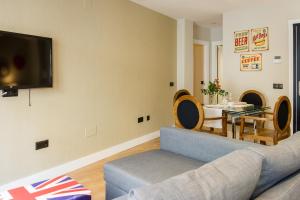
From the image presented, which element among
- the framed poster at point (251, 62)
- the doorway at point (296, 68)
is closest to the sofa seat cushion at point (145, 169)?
the doorway at point (296, 68)

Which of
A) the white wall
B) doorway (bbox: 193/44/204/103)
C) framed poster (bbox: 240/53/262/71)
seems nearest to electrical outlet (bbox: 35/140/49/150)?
framed poster (bbox: 240/53/262/71)

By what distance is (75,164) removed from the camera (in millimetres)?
3588

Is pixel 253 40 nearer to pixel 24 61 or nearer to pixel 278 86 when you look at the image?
pixel 278 86

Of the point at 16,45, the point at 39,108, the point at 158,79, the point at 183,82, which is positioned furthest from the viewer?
the point at 183,82

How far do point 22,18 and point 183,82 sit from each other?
148 inches

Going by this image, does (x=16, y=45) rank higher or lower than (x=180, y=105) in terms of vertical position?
higher

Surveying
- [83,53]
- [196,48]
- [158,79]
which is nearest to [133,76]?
[158,79]

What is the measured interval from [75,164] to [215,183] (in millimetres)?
2915

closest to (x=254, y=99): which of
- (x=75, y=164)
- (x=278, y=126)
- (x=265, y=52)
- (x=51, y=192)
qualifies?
(x=265, y=52)

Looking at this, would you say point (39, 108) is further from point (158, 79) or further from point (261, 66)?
point (261, 66)

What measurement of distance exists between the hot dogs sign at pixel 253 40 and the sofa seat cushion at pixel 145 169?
132 inches

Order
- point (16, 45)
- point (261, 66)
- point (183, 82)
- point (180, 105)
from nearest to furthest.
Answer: point (16, 45), point (180, 105), point (261, 66), point (183, 82)

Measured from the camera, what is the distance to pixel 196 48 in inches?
274

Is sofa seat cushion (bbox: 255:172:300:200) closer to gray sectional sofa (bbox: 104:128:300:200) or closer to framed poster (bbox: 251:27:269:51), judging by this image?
gray sectional sofa (bbox: 104:128:300:200)
